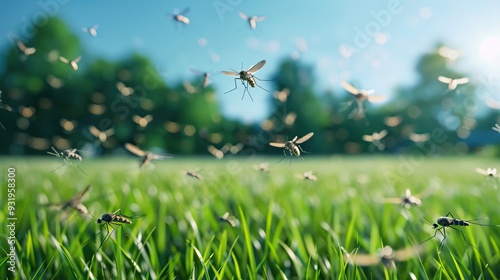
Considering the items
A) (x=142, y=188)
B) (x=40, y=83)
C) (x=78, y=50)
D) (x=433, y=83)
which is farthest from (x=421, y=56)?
(x=142, y=188)

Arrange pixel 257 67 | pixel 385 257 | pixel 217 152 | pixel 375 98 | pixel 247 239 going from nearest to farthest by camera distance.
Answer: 1. pixel 257 67
2. pixel 375 98
3. pixel 385 257
4. pixel 217 152
5. pixel 247 239

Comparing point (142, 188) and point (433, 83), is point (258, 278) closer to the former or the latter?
point (142, 188)

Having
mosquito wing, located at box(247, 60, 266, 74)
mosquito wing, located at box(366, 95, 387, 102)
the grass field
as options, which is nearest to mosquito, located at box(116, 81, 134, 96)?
the grass field

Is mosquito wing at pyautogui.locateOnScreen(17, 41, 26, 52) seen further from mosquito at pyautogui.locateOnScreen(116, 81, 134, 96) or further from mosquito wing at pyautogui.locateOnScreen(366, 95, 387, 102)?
mosquito wing at pyautogui.locateOnScreen(366, 95, 387, 102)

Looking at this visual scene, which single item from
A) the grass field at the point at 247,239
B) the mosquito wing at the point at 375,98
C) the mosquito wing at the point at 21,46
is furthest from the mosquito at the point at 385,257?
the mosquito wing at the point at 21,46

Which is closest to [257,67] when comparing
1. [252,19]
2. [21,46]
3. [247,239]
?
[252,19]

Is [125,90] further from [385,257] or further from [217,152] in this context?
[385,257]

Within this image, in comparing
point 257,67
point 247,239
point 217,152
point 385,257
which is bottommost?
point 247,239

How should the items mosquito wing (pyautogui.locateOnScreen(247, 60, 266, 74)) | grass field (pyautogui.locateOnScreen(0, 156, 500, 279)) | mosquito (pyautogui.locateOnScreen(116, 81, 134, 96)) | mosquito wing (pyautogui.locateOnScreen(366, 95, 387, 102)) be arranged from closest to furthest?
mosquito wing (pyautogui.locateOnScreen(247, 60, 266, 74)), mosquito wing (pyautogui.locateOnScreen(366, 95, 387, 102)), mosquito (pyautogui.locateOnScreen(116, 81, 134, 96)), grass field (pyautogui.locateOnScreen(0, 156, 500, 279))

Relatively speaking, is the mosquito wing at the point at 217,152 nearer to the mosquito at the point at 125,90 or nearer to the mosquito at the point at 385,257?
the mosquito at the point at 125,90

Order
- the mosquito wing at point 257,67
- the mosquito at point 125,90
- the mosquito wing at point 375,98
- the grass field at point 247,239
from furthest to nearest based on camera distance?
the grass field at point 247,239 < the mosquito at point 125,90 < the mosquito wing at point 375,98 < the mosquito wing at point 257,67

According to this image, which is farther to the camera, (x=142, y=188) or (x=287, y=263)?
(x=142, y=188)
